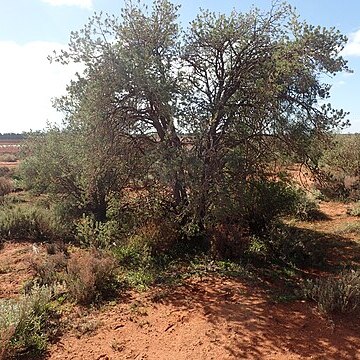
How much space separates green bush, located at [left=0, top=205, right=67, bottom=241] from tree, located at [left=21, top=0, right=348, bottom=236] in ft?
8.64

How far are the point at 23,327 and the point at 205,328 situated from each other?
93.6 inches

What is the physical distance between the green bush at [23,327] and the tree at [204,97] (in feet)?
10.5

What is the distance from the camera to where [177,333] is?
4.92 m

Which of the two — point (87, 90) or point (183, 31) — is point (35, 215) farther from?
point (183, 31)

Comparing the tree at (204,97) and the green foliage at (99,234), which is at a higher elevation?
the tree at (204,97)

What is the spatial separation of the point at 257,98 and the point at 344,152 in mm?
11278

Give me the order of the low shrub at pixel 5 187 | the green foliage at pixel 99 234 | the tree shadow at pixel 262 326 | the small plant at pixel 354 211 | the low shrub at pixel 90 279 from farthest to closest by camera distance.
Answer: the low shrub at pixel 5 187 → the small plant at pixel 354 211 → the green foliage at pixel 99 234 → the low shrub at pixel 90 279 → the tree shadow at pixel 262 326

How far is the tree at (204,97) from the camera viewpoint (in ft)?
23.2

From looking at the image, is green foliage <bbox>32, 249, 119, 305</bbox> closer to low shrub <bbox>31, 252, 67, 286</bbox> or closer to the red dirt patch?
low shrub <bbox>31, 252, 67, 286</bbox>

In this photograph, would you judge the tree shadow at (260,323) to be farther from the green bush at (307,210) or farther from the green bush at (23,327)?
the green bush at (307,210)

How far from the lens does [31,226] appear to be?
10.4 meters

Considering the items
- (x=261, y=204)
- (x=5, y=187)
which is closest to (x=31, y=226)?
(x=261, y=204)

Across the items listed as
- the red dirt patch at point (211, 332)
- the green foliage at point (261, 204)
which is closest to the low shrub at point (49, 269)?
the red dirt patch at point (211, 332)

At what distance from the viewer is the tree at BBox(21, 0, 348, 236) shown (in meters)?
7.07
